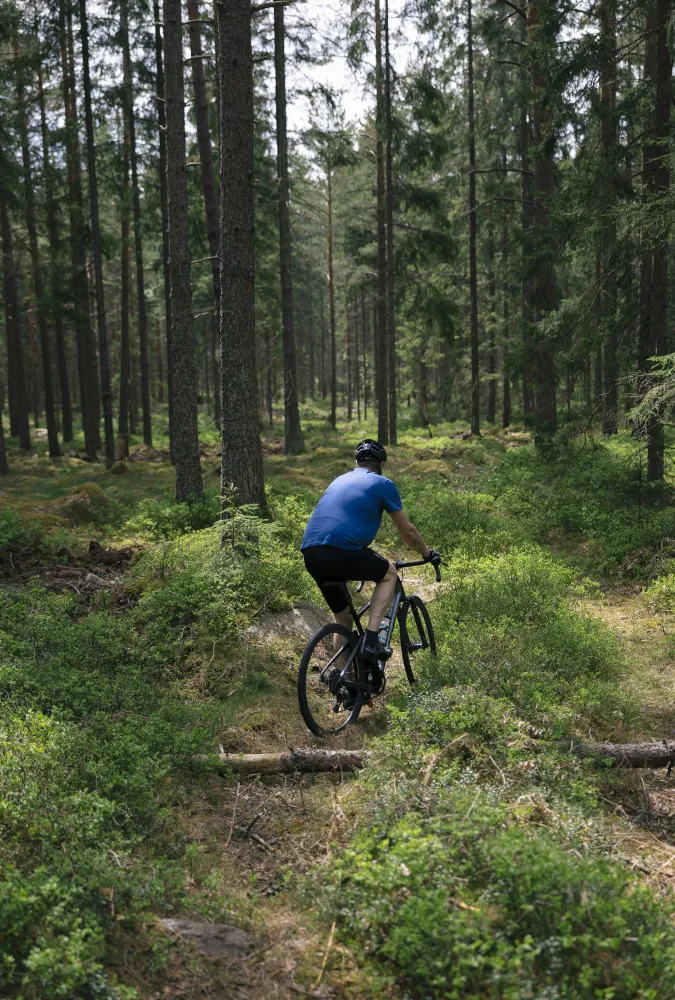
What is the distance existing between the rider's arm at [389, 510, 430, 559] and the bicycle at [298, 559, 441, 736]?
224 millimetres

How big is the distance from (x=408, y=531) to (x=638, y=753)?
2413 mm

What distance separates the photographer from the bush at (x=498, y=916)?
2832 millimetres

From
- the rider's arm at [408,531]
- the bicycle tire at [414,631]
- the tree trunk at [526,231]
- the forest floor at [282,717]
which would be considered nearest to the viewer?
the forest floor at [282,717]

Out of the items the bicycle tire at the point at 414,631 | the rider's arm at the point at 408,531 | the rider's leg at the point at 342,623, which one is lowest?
the bicycle tire at the point at 414,631

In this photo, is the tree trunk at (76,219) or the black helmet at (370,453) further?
the tree trunk at (76,219)

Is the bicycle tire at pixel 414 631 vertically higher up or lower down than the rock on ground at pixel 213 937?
higher up

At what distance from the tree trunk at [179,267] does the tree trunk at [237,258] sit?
287 cm

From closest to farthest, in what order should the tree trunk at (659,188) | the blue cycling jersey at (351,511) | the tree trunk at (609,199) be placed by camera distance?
the blue cycling jersey at (351,511) → the tree trunk at (659,188) → the tree trunk at (609,199)

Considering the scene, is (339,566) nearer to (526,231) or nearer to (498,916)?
Answer: (498,916)

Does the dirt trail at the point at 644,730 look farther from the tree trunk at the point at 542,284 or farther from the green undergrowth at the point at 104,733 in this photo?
the tree trunk at the point at 542,284

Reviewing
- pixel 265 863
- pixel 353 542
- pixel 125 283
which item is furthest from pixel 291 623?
pixel 125 283

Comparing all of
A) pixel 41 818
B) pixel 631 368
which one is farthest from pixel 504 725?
pixel 631 368

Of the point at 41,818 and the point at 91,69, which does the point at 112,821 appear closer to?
the point at 41,818

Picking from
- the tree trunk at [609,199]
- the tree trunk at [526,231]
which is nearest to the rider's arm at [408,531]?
the tree trunk at [609,199]
